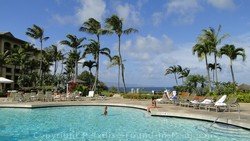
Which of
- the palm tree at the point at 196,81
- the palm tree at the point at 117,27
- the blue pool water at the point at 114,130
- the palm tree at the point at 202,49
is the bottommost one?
the blue pool water at the point at 114,130

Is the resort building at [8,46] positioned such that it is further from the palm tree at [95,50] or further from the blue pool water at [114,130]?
the blue pool water at [114,130]

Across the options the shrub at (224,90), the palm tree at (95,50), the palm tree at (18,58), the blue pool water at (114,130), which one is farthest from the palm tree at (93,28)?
the blue pool water at (114,130)

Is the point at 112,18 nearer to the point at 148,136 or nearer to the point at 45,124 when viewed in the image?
the point at 45,124

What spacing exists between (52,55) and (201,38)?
2913 centimetres

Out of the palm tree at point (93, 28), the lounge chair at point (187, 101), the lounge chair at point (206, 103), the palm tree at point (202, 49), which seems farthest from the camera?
the palm tree at point (93, 28)

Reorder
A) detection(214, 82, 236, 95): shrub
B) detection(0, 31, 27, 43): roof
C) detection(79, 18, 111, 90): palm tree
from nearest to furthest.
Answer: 1. detection(214, 82, 236, 95): shrub
2. detection(79, 18, 111, 90): palm tree
3. detection(0, 31, 27, 43): roof

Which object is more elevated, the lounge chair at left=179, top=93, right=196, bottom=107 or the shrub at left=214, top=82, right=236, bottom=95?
the shrub at left=214, top=82, right=236, bottom=95

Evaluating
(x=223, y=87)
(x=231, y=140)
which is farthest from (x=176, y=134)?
(x=223, y=87)

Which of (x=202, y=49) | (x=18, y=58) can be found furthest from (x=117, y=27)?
(x=18, y=58)

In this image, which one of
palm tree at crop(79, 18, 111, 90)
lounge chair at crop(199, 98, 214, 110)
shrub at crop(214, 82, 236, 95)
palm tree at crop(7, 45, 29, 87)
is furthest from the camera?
palm tree at crop(7, 45, 29, 87)

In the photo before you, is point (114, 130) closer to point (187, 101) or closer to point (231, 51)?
point (187, 101)

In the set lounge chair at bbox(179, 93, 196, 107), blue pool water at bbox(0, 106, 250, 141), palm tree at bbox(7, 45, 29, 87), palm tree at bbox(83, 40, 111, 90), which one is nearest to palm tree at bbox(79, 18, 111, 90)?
palm tree at bbox(83, 40, 111, 90)

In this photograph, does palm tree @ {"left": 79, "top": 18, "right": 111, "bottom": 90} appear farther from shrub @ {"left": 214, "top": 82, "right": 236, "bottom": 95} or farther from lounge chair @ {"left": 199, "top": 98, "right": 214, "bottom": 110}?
lounge chair @ {"left": 199, "top": 98, "right": 214, "bottom": 110}

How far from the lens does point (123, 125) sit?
52.2 feet
